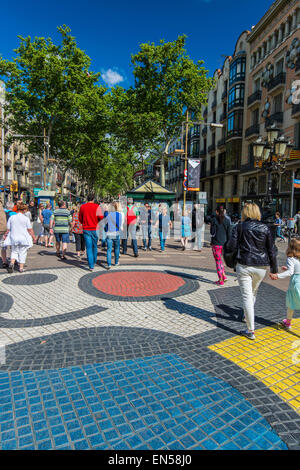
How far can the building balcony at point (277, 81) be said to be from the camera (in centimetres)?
2579

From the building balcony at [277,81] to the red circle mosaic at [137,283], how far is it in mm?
26398

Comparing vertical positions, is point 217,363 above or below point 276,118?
below

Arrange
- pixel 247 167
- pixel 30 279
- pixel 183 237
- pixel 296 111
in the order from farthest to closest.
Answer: pixel 247 167, pixel 296 111, pixel 183 237, pixel 30 279

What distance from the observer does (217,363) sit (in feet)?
10.4

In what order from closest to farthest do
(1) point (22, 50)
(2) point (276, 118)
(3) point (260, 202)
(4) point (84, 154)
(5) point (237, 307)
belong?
(5) point (237, 307) < (1) point (22, 50) < (2) point (276, 118) < (3) point (260, 202) < (4) point (84, 154)

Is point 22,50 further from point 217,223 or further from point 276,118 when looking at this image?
point 217,223

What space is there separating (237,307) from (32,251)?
8.31 metres

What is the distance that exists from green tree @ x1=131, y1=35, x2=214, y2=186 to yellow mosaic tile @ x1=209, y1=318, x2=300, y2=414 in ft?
85.7

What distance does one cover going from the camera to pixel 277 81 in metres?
26.4

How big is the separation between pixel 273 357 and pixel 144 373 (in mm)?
1566

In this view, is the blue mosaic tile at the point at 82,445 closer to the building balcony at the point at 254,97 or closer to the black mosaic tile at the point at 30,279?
the black mosaic tile at the point at 30,279

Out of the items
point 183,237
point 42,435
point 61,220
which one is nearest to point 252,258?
point 42,435

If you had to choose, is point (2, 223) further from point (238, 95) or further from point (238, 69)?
point (238, 69)

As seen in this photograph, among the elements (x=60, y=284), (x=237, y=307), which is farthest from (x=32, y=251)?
(x=237, y=307)
